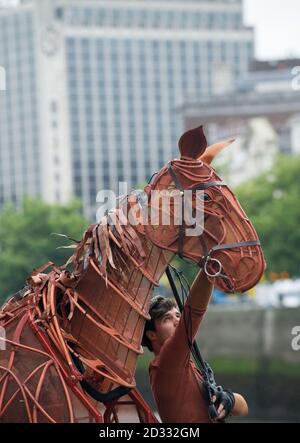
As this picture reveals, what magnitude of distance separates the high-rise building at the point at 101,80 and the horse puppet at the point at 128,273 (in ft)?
451

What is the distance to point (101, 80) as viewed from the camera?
520 feet

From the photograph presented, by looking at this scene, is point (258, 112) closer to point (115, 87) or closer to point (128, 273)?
point (115, 87)

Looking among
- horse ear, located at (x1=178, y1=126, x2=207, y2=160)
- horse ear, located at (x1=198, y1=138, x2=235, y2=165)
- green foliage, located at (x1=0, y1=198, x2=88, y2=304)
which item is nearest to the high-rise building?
green foliage, located at (x1=0, y1=198, x2=88, y2=304)

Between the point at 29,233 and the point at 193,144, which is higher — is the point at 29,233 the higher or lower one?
the lower one

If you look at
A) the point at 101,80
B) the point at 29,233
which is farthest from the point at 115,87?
the point at 29,233

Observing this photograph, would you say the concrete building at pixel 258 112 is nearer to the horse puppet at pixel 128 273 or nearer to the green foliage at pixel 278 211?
the green foliage at pixel 278 211

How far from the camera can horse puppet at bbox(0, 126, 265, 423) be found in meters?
7.21

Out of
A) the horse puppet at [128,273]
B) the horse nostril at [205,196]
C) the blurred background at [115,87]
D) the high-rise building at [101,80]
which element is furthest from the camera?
the high-rise building at [101,80]

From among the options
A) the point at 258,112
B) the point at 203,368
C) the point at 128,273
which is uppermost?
the point at 258,112

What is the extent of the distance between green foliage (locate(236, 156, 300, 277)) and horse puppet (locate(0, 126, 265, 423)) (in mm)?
41899

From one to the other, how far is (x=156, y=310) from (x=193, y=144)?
104cm

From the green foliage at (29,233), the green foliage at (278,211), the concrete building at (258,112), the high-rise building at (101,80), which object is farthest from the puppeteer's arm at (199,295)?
the high-rise building at (101,80)

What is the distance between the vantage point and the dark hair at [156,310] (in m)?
7.91

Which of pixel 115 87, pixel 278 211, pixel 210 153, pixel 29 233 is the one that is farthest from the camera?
pixel 115 87
